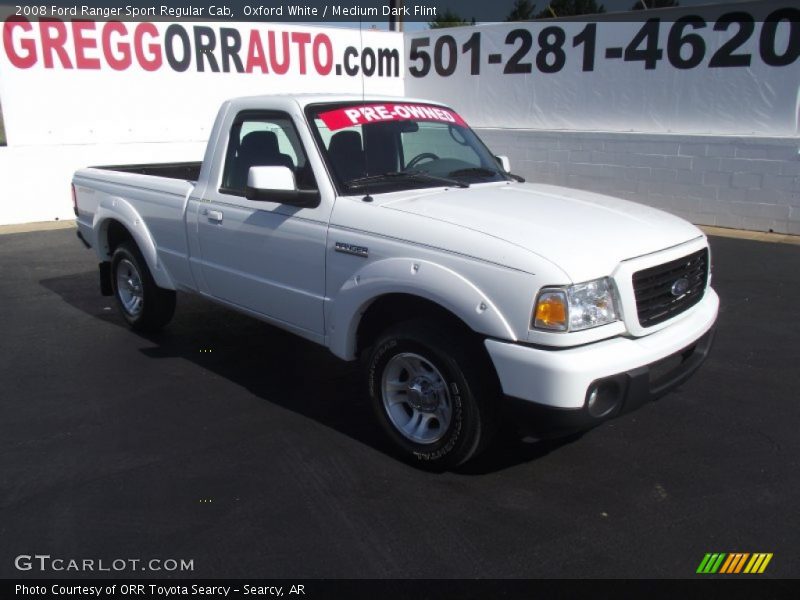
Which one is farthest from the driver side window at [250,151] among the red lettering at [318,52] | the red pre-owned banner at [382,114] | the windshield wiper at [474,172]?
the red lettering at [318,52]

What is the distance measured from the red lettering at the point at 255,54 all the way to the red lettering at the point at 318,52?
1.13m

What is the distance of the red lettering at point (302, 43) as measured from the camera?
45.8ft

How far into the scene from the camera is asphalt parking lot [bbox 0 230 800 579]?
3057mm

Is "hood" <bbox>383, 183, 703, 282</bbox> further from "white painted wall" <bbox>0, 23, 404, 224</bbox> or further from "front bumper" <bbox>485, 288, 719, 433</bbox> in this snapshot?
"white painted wall" <bbox>0, 23, 404, 224</bbox>

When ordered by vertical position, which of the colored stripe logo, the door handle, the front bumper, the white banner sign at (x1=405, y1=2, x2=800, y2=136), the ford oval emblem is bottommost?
the colored stripe logo

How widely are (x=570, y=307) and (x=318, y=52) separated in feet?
41.1

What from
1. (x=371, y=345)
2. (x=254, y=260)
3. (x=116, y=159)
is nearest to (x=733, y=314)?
(x=371, y=345)

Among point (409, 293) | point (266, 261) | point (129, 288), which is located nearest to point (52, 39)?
point (129, 288)

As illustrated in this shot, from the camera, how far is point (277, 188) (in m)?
3.99

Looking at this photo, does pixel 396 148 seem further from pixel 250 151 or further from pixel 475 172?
pixel 250 151

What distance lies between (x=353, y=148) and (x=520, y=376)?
1911mm

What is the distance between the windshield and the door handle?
37.8 inches

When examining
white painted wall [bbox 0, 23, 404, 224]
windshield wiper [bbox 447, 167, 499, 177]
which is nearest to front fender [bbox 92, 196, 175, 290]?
windshield wiper [bbox 447, 167, 499, 177]

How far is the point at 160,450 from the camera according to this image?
400 cm
